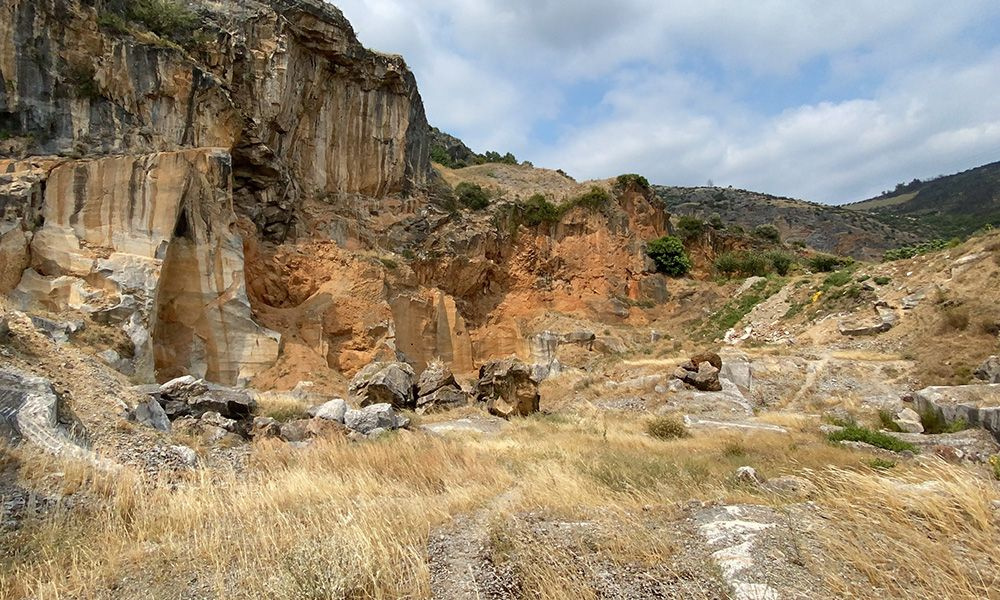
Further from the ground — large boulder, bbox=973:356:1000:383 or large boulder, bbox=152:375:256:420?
large boulder, bbox=973:356:1000:383

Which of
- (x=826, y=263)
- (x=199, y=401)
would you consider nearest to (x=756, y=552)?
(x=199, y=401)

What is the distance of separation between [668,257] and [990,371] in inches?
932

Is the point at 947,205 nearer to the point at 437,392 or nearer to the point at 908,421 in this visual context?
the point at 908,421

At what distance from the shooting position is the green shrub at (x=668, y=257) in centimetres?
3703

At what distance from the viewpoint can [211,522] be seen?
15.0ft

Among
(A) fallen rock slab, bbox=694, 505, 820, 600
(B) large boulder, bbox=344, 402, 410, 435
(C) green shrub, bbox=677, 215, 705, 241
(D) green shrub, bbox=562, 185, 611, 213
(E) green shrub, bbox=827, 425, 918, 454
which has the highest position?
(D) green shrub, bbox=562, 185, 611, 213

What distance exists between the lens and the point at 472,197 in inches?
1420

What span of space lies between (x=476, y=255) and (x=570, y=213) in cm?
715

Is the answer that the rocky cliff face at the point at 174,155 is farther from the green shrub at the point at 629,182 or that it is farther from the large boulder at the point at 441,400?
the green shrub at the point at 629,182

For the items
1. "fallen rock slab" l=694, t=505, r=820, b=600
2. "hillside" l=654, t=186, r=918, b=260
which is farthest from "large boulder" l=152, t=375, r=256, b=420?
"hillside" l=654, t=186, r=918, b=260

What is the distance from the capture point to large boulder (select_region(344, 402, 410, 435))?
1187cm

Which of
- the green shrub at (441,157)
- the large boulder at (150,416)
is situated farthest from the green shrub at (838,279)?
the green shrub at (441,157)

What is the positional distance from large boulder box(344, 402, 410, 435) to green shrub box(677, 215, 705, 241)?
33322mm

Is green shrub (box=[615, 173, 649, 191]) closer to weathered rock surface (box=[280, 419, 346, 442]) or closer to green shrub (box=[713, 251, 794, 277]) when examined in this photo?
green shrub (box=[713, 251, 794, 277])
